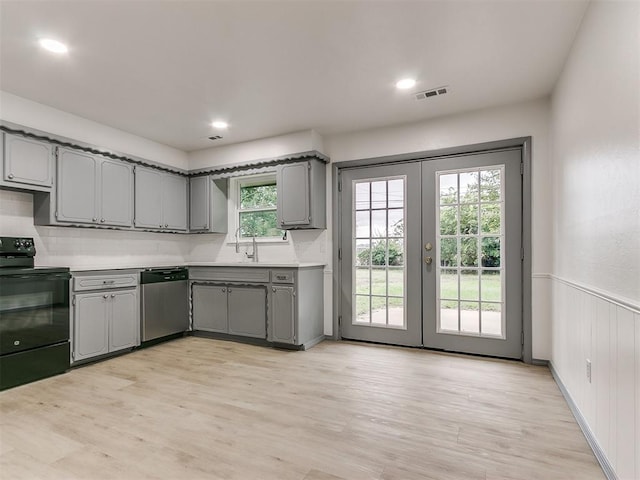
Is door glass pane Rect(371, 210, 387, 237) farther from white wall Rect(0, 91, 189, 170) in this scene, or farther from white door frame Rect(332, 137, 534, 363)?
white wall Rect(0, 91, 189, 170)

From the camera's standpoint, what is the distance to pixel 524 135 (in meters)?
3.40

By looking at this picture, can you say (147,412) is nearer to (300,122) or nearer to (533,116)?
(300,122)

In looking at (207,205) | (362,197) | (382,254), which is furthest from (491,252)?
(207,205)

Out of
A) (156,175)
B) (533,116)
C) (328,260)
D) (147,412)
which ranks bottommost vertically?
(147,412)

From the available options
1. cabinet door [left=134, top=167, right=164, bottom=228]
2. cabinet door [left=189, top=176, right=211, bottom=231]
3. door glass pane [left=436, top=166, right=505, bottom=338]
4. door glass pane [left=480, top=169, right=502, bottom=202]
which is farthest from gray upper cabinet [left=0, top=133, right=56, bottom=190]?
door glass pane [left=480, top=169, right=502, bottom=202]

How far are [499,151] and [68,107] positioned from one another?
4302 mm

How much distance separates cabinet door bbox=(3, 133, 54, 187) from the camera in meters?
3.06

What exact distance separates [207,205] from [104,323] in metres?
1.91

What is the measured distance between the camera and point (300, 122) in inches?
155

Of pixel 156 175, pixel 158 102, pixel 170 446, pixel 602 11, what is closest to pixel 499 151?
pixel 602 11

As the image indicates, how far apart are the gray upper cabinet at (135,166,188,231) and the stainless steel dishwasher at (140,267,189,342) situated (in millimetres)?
660

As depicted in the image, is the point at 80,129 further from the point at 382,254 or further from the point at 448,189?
the point at 448,189

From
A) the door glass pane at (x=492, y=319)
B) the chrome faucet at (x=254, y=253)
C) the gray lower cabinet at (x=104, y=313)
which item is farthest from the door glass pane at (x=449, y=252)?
the gray lower cabinet at (x=104, y=313)

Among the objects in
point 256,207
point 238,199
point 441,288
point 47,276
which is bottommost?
point 441,288
